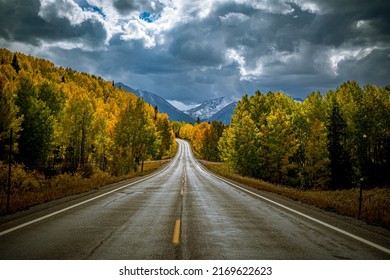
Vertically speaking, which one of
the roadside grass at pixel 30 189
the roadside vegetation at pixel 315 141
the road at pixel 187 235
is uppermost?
the roadside vegetation at pixel 315 141

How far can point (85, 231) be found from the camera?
715cm

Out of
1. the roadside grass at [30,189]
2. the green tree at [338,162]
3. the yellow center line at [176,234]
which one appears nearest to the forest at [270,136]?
the green tree at [338,162]

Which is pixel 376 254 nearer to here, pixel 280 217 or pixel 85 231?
pixel 280 217

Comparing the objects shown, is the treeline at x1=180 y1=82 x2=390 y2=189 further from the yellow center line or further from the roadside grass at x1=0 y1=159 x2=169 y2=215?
the yellow center line

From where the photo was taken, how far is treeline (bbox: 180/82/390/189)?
38.9m

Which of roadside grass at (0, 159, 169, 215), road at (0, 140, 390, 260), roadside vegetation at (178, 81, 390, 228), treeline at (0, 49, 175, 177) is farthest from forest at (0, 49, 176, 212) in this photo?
roadside vegetation at (178, 81, 390, 228)

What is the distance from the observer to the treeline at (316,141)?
38906mm

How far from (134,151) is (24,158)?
50.4ft

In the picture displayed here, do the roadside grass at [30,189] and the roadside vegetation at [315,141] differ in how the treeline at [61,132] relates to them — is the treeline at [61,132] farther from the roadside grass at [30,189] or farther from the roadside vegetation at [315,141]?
the roadside vegetation at [315,141]

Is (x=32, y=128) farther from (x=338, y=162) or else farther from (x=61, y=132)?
(x=338, y=162)

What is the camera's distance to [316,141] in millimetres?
39188

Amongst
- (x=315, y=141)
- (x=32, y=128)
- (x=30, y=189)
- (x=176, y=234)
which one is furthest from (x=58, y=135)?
(x=176, y=234)

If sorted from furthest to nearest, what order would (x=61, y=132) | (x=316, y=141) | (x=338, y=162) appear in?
1. (x=61, y=132)
2. (x=316, y=141)
3. (x=338, y=162)
